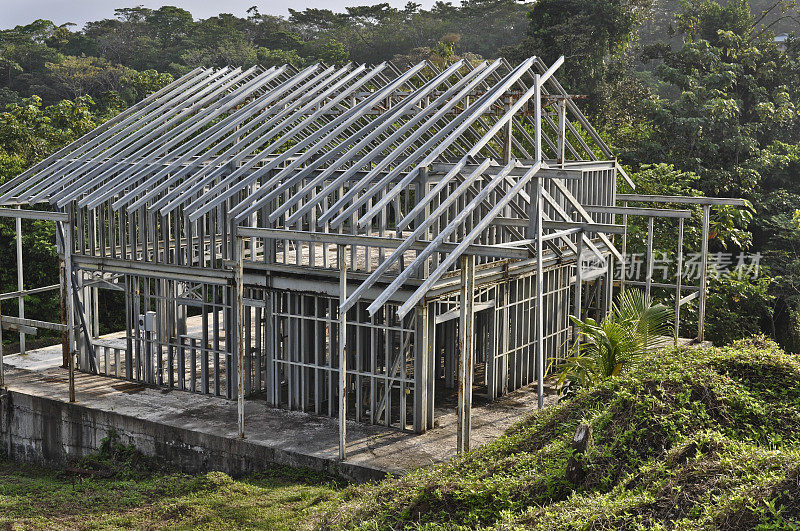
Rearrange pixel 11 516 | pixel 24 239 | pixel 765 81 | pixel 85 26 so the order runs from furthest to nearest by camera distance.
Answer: pixel 85 26 → pixel 765 81 → pixel 24 239 → pixel 11 516

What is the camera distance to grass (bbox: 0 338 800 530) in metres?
7.05

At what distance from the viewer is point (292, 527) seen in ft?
32.9

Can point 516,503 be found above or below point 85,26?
below

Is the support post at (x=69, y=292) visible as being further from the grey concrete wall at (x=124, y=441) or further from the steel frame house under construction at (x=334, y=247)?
the grey concrete wall at (x=124, y=441)

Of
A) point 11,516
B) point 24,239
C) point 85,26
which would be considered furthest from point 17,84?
point 11,516

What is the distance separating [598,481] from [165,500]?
6002mm

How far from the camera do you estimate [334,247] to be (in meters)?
17.9

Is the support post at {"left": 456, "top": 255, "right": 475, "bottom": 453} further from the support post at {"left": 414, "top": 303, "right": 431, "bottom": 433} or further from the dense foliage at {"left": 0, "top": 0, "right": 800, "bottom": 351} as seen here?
the dense foliage at {"left": 0, "top": 0, "right": 800, "bottom": 351}

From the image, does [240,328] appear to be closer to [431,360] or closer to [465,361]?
[431,360]

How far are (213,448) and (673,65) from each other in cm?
2599

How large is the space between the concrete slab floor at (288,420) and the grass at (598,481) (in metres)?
0.83

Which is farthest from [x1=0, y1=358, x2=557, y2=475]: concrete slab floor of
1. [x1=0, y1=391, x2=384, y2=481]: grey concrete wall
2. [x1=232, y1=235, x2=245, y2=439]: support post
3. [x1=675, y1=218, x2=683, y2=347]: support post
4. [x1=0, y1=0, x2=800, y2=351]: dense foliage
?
[x1=0, y1=0, x2=800, y2=351]: dense foliage

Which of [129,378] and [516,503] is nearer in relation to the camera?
[516,503]

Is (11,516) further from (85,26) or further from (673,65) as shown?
(85,26)
